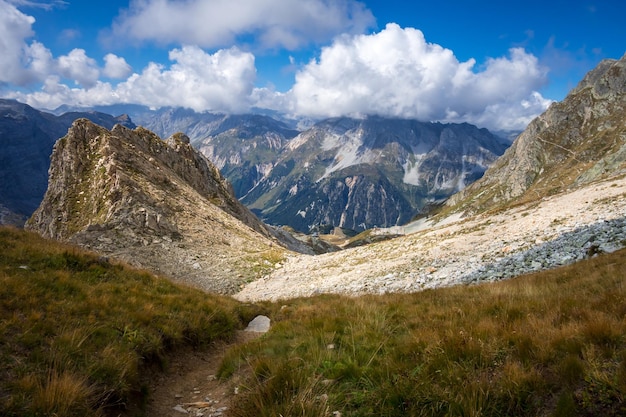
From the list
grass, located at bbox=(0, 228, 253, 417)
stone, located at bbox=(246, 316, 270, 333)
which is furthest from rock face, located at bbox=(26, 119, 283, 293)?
grass, located at bbox=(0, 228, 253, 417)

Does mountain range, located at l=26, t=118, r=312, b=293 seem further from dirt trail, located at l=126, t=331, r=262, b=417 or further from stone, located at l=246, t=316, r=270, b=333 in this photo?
dirt trail, located at l=126, t=331, r=262, b=417

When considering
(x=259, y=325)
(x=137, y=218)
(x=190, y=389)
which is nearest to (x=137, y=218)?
(x=137, y=218)

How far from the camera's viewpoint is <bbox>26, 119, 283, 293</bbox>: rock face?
99.6 feet

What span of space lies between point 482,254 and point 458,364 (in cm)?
1795

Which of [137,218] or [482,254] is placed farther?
[137,218]

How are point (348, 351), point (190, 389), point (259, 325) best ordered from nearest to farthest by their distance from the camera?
point (348, 351), point (190, 389), point (259, 325)

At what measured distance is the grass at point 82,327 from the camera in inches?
203

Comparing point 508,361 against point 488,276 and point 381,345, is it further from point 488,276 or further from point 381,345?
point 488,276

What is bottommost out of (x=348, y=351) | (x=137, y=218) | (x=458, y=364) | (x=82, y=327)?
(x=348, y=351)

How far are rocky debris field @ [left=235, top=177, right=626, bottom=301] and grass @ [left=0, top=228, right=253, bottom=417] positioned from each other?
11042 millimetres

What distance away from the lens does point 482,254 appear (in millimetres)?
20875

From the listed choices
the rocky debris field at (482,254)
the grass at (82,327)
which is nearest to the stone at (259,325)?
the grass at (82,327)

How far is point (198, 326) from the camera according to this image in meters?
10.7

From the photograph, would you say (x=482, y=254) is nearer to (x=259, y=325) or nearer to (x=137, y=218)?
(x=259, y=325)
